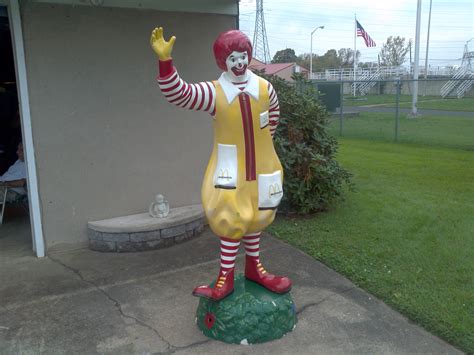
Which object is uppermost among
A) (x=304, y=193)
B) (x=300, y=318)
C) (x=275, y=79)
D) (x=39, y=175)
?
(x=275, y=79)

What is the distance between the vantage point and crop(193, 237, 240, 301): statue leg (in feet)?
10.6

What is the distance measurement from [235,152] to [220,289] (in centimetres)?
94

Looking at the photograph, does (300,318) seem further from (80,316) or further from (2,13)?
(2,13)

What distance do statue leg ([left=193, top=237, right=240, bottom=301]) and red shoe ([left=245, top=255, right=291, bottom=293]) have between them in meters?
0.25

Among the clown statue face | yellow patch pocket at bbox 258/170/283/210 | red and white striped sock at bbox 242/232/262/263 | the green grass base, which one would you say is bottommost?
the green grass base

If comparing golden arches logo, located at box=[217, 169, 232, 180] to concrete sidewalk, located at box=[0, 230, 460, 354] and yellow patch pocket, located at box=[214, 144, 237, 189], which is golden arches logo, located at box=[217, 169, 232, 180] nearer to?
yellow patch pocket, located at box=[214, 144, 237, 189]

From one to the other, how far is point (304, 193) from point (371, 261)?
1553 mm

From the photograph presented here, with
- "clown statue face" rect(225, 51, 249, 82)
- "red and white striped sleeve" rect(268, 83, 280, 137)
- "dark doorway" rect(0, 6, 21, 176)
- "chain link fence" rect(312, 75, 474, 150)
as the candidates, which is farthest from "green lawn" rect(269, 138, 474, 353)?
"dark doorway" rect(0, 6, 21, 176)

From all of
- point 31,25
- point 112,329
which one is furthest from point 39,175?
point 112,329

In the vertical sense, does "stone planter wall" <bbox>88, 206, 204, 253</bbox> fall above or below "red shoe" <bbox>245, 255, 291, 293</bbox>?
below

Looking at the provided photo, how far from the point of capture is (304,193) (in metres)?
6.02

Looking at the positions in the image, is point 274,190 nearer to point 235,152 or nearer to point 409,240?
point 235,152

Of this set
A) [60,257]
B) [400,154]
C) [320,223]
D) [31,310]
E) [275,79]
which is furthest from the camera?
[400,154]

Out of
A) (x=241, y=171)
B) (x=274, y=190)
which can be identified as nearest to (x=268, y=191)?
(x=274, y=190)
